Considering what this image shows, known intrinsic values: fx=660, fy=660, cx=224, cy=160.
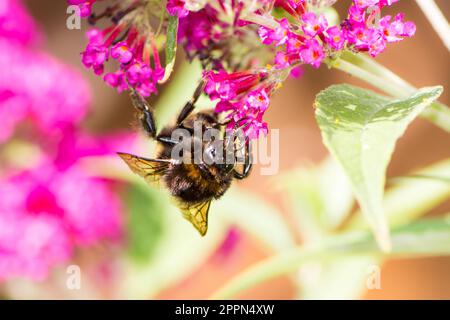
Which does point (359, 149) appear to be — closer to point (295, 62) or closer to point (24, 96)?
point (295, 62)

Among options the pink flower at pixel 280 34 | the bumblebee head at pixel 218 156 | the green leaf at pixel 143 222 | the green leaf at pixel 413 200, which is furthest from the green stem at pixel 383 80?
the green leaf at pixel 143 222

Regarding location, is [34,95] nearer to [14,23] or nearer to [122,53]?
[14,23]

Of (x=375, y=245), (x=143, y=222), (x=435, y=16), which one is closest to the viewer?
(x=435, y=16)

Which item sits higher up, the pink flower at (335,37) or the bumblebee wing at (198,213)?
the pink flower at (335,37)

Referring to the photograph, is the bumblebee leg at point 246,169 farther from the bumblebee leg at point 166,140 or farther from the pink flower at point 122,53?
the pink flower at point 122,53

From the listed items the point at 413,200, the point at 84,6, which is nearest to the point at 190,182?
the point at 84,6

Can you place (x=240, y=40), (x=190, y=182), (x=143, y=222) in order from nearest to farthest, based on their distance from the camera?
(x=240, y=40), (x=190, y=182), (x=143, y=222)
